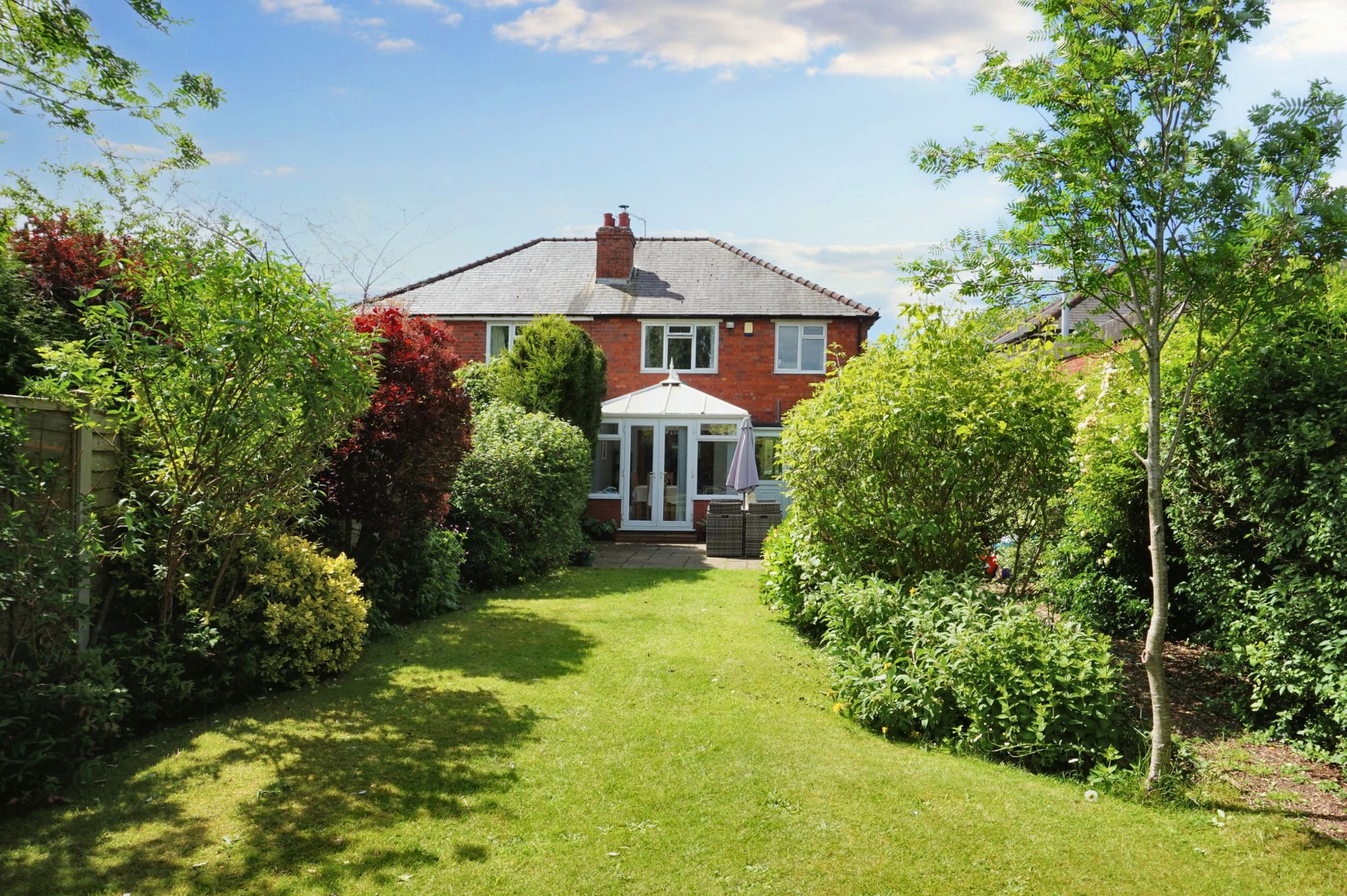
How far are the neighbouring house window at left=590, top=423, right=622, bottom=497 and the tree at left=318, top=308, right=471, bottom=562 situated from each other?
32.4ft

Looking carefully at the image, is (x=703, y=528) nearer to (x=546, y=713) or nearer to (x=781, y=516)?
(x=781, y=516)

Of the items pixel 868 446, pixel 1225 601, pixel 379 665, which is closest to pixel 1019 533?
pixel 868 446

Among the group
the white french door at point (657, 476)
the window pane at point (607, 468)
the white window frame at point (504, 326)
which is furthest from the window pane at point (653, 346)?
the white window frame at point (504, 326)

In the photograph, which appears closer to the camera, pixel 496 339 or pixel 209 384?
pixel 209 384

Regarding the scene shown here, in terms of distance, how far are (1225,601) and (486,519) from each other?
8921 mm

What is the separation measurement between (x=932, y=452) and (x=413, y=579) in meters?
5.87

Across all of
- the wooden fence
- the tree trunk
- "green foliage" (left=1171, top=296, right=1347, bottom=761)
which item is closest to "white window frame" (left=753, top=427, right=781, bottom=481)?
"green foliage" (left=1171, top=296, right=1347, bottom=761)

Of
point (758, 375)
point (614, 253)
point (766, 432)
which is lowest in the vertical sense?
point (766, 432)

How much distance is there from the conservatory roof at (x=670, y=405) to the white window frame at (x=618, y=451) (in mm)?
487

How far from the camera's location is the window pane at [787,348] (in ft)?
67.7

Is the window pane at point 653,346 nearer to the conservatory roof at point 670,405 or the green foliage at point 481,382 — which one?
the conservatory roof at point 670,405

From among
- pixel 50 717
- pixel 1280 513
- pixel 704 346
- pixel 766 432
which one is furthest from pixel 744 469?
pixel 50 717

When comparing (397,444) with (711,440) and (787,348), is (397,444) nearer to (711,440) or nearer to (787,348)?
(711,440)

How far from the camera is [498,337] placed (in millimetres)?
21469
